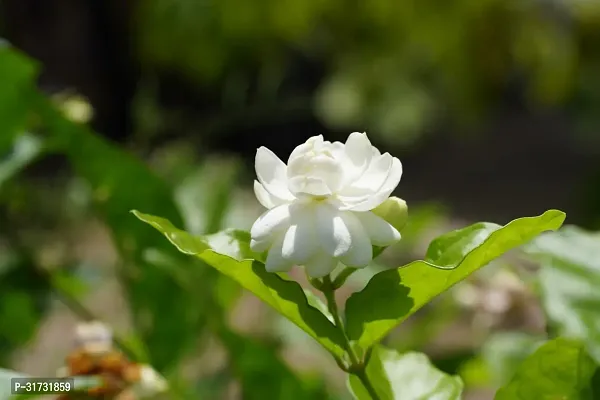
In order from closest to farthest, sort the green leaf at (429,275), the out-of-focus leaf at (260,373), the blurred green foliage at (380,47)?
the green leaf at (429,275)
the out-of-focus leaf at (260,373)
the blurred green foliage at (380,47)

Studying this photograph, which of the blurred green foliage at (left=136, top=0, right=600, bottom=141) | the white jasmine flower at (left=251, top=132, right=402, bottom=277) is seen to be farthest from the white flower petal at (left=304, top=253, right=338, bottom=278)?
the blurred green foliage at (left=136, top=0, right=600, bottom=141)

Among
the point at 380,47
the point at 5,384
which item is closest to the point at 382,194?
the point at 5,384

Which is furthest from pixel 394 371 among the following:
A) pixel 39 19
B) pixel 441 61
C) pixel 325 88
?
pixel 325 88

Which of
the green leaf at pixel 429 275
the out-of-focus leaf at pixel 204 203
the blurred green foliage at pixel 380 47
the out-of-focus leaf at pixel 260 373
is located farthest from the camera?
the blurred green foliage at pixel 380 47

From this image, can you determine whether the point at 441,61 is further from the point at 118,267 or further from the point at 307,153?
the point at 307,153

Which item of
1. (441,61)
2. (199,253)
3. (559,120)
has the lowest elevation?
(559,120)

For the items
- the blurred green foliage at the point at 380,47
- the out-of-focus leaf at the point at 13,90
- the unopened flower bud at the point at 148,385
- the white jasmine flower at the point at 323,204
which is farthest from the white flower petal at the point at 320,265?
the blurred green foliage at the point at 380,47

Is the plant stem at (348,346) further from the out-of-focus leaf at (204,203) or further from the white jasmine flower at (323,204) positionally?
the out-of-focus leaf at (204,203)
